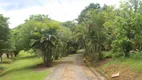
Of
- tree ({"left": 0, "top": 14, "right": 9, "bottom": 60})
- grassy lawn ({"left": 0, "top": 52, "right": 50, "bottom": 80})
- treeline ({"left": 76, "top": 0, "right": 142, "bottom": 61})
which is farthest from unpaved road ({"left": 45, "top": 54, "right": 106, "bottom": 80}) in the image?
tree ({"left": 0, "top": 14, "right": 9, "bottom": 60})

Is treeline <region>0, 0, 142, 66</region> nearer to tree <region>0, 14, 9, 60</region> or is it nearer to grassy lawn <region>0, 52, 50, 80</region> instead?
tree <region>0, 14, 9, 60</region>

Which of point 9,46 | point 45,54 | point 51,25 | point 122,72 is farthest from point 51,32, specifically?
point 122,72

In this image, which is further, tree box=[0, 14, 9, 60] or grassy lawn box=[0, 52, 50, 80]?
tree box=[0, 14, 9, 60]

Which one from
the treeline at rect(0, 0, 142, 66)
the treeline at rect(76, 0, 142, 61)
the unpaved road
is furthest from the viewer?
the treeline at rect(0, 0, 142, 66)

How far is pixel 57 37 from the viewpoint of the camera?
32094 millimetres

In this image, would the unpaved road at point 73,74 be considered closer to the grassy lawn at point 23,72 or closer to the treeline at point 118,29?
the grassy lawn at point 23,72

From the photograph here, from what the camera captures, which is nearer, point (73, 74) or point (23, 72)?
point (73, 74)

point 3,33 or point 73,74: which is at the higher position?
point 3,33

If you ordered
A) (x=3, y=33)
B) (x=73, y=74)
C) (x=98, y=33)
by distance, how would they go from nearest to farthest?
(x=73, y=74)
(x=3, y=33)
(x=98, y=33)

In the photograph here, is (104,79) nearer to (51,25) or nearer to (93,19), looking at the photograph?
(51,25)

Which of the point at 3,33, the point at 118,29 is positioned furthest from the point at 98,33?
the point at 3,33

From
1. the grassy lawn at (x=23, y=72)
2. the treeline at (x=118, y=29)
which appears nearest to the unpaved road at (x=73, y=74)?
the grassy lawn at (x=23, y=72)

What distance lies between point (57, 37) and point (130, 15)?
33.6 feet

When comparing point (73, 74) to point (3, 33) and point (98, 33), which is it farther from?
point (3, 33)
